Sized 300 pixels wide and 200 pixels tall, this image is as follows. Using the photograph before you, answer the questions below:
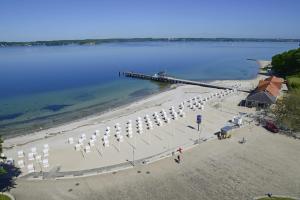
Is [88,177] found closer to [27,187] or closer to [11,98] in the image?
[27,187]

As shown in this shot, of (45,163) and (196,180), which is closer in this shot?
(196,180)

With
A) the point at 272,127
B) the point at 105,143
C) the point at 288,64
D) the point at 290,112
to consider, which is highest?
the point at 288,64

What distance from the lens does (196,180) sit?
17500 mm

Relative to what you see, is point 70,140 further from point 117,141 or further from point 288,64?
point 288,64

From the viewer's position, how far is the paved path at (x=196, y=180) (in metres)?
16.1

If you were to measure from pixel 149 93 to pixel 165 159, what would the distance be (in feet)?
100

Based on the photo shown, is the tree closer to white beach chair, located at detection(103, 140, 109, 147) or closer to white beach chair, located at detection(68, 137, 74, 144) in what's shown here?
white beach chair, located at detection(103, 140, 109, 147)

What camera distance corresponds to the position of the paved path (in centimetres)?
1611

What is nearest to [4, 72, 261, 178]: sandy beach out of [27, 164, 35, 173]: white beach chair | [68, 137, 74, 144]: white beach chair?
[27, 164, 35, 173]: white beach chair

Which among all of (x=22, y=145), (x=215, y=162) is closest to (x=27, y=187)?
(x=22, y=145)

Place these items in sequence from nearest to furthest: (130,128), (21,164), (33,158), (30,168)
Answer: (30,168) < (21,164) < (33,158) < (130,128)

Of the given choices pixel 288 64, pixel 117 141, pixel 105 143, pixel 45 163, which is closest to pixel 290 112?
pixel 117 141

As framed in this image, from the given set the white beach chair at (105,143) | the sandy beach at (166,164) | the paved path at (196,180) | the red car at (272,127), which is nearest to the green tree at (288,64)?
the red car at (272,127)

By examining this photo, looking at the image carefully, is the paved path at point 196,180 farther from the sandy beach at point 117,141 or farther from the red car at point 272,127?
the red car at point 272,127
